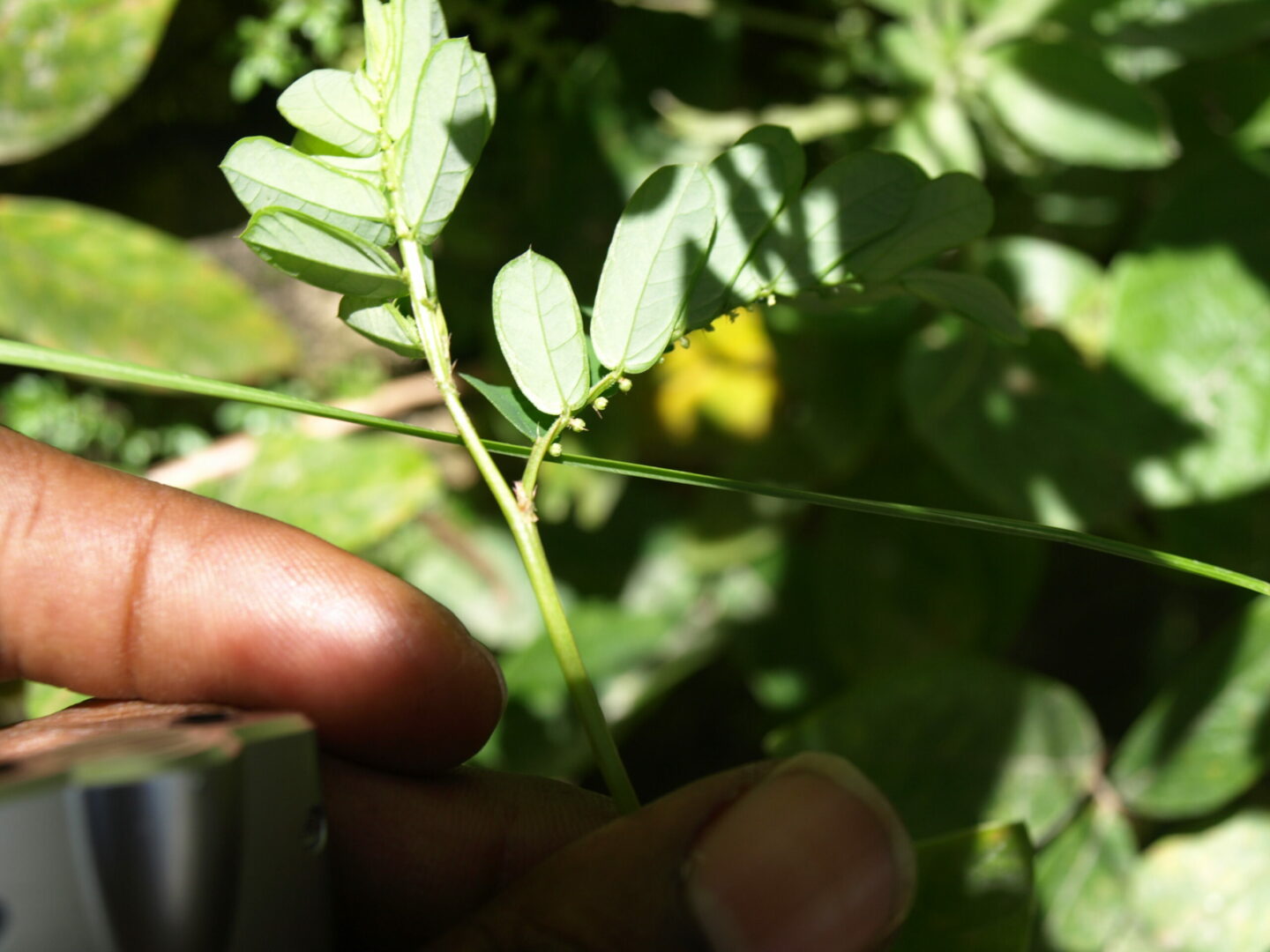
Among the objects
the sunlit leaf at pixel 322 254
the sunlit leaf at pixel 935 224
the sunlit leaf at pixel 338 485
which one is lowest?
the sunlit leaf at pixel 338 485

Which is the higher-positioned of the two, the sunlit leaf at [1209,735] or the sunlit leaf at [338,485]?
the sunlit leaf at [338,485]

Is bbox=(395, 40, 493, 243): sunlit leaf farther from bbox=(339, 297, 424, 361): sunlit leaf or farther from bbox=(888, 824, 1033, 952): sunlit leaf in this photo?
bbox=(888, 824, 1033, 952): sunlit leaf

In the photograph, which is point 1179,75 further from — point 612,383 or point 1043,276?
point 612,383

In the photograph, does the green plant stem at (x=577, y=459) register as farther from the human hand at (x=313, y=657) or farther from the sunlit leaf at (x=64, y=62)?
the sunlit leaf at (x=64, y=62)

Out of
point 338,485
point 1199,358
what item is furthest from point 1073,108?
point 338,485

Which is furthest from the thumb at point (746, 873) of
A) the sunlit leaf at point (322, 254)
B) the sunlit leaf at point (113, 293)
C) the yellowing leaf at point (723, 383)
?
the sunlit leaf at point (113, 293)

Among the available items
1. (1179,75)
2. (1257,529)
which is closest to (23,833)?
(1257,529)

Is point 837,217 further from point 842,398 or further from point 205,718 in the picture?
point 842,398
